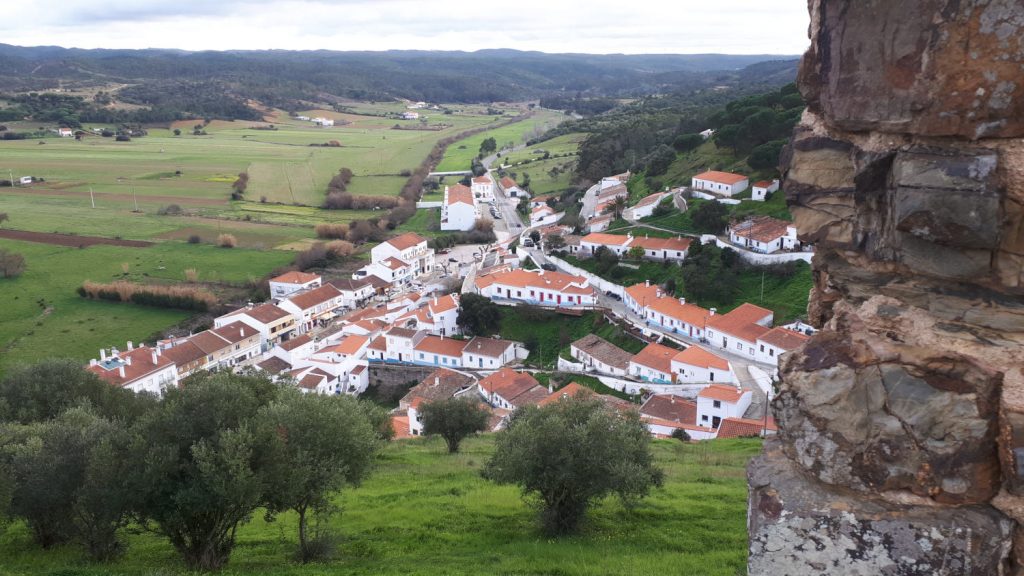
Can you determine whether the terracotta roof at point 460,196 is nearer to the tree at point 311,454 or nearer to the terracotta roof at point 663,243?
the terracotta roof at point 663,243

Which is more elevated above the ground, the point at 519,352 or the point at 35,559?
the point at 35,559

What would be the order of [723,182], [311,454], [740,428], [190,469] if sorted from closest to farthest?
[190,469], [311,454], [740,428], [723,182]

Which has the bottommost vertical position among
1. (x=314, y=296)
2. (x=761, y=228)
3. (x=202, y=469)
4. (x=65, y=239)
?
(x=314, y=296)

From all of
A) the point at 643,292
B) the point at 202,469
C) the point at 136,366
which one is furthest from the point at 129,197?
the point at 202,469

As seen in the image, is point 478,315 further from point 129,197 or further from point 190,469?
point 129,197

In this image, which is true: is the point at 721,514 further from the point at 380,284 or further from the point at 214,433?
the point at 380,284

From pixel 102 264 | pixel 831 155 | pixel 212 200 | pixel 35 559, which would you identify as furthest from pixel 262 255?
pixel 831 155
